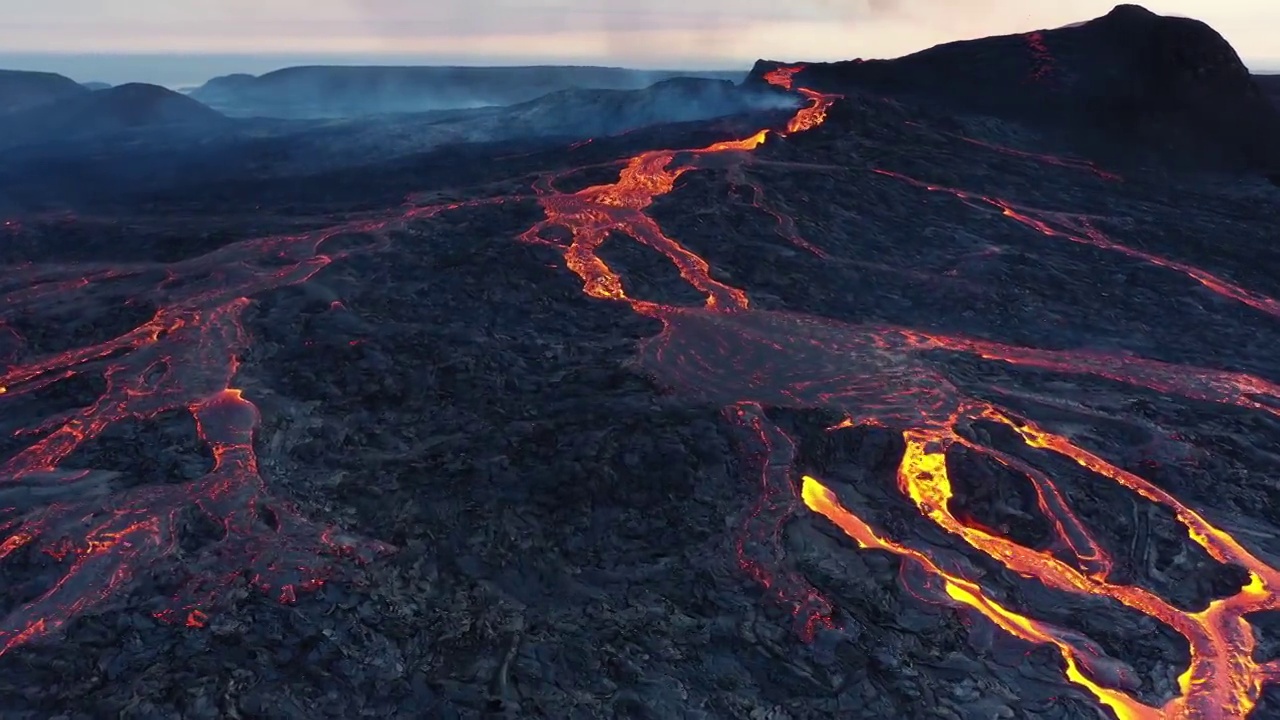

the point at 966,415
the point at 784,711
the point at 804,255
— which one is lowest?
the point at 784,711

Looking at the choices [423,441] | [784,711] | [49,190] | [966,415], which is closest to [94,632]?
[423,441]

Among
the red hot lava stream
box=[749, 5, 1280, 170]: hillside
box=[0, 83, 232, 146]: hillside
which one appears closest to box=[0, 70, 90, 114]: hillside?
box=[0, 83, 232, 146]: hillside

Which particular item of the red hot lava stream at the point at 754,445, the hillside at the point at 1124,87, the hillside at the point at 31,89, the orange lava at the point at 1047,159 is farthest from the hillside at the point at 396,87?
the red hot lava stream at the point at 754,445

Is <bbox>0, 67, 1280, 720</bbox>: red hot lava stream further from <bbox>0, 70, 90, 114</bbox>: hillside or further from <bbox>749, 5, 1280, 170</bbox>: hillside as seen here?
<bbox>0, 70, 90, 114</bbox>: hillside

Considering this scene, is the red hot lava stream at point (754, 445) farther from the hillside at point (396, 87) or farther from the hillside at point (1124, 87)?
the hillside at point (396, 87)

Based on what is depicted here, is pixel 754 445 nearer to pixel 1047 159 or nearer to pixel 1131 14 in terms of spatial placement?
pixel 1047 159

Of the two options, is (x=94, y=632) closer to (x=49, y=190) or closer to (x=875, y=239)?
(x=875, y=239)
